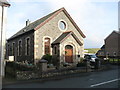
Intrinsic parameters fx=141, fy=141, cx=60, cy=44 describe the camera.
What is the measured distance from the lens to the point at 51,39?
20.1 meters

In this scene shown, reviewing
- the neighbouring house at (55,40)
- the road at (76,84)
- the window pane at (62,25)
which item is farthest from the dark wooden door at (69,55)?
the road at (76,84)

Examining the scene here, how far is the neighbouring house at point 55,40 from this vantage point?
1900cm

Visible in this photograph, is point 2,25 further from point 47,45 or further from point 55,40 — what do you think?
point 55,40

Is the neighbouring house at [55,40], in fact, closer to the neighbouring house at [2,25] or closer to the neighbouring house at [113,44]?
the neighbouring house at [2,25]

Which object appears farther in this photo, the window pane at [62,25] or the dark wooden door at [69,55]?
the window pane at [62,25]

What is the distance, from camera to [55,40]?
799 inches

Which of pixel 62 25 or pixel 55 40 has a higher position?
pixel 62 25

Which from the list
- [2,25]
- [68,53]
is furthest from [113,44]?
[2,25]

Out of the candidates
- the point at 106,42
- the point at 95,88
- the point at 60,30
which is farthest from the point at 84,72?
the point at 106,42

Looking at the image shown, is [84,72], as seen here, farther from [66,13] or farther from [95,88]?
[66,13]

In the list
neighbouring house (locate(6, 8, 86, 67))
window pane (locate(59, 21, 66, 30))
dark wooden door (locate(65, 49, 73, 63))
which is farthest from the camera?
window pane (locate(59, 21, 66, 30))

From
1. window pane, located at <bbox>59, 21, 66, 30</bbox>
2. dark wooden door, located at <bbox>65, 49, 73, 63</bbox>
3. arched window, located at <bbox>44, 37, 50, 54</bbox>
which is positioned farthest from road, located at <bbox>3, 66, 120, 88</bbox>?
window pane, located at <bbox>59, 21, 66, 30</bbox>

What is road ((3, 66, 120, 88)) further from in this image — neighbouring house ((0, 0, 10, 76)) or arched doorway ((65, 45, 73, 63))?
arched doorway ((65, 45, 73, 63))

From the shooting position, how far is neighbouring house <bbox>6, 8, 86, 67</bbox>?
19000 mm
